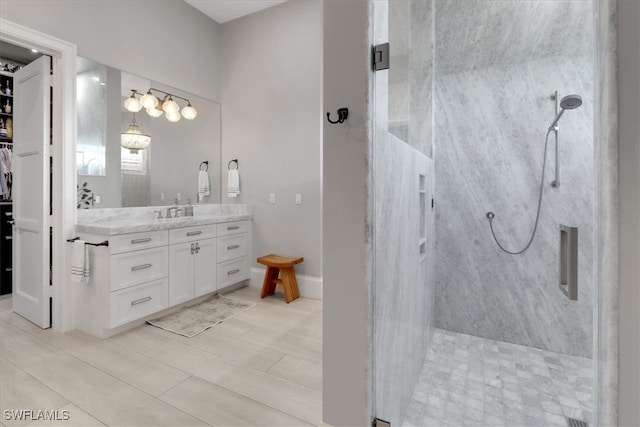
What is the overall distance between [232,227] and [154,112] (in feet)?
4.93

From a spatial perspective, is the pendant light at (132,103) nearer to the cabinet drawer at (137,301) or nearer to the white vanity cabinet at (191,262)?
the white vanity cabinet at (191,262)

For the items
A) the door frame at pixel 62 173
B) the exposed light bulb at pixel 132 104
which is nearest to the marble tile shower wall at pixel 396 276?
the door frame at pixel 62 173

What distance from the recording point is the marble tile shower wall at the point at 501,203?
6.40 feet

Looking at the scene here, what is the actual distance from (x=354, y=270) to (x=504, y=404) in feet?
4.05

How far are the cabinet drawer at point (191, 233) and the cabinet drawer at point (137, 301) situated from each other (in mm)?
383

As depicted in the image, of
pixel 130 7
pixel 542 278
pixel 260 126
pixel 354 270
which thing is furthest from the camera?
pixel 260 126

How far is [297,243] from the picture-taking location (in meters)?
3.49

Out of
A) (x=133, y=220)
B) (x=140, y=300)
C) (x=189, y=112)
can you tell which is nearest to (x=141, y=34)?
(x=189, y=112)

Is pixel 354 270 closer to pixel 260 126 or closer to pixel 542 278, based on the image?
pixel 542 278

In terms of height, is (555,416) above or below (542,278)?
below

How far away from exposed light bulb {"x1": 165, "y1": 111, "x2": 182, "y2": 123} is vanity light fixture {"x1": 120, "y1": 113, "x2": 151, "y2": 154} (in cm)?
36

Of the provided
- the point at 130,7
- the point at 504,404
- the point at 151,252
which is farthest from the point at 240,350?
the point at 130,7

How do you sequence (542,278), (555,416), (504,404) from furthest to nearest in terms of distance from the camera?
(542,278), (504,404), (555,416)

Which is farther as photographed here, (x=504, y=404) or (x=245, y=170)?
(x=245, y=170)
